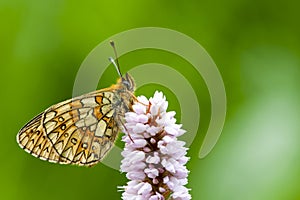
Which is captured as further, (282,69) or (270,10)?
(270,10)

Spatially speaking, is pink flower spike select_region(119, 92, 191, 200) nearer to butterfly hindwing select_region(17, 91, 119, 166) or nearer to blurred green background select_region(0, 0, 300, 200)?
butterfly hindwing select_region(17, 91, 119, 166)

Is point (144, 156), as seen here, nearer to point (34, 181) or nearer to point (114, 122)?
point (114, 122)

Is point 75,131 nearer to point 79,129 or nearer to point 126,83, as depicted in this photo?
point 79,129

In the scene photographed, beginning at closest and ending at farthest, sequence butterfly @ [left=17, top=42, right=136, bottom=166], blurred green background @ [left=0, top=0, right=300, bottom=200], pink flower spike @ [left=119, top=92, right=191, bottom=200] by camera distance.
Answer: pink flower spike @ [left=119, top=92, right=191, bottom=200], butterfly @ [left=17, top=42, right=136, bottom=166], blurred green background @ [left=0, top=0, right=300, bottom=200]

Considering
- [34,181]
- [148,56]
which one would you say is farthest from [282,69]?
[34,181]

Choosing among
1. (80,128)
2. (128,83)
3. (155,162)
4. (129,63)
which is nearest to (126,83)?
(128,83)

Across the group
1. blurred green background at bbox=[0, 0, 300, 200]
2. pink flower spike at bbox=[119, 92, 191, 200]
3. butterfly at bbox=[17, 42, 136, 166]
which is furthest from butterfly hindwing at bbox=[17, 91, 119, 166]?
blurred green background at bbox=[0, 0, 300, 200]
